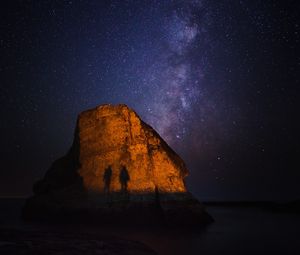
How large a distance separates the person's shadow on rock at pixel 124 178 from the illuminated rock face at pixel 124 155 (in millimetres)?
182

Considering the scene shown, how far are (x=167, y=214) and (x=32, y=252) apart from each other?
24.2 metres

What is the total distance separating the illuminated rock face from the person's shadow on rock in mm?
182

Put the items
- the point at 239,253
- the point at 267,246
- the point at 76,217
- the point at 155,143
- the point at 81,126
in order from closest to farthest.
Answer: the point at 239,253 < the point at 267,246 < the point at 76,217 < the point at 155,143 < the point at 81,126

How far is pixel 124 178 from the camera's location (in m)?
41.5

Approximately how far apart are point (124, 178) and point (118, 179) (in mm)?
804

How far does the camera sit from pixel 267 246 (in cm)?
2964

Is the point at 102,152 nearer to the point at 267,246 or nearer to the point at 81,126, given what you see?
the point at 81,126

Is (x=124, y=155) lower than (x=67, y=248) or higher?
higher

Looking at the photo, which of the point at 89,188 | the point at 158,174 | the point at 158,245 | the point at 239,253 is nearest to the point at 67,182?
the point at 89,188

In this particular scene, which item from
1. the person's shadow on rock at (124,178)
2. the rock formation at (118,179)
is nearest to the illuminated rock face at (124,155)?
the rock formation at (118,179)

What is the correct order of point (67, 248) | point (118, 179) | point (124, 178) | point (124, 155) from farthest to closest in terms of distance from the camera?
point (124, 155) < point (118, 179) < point (124, 178) < point (67, 248)

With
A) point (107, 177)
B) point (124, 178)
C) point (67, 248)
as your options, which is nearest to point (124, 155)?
point (124, 178)

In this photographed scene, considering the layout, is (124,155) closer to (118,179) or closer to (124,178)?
(124,178)

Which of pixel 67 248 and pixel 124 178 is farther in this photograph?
pixel 124 178
